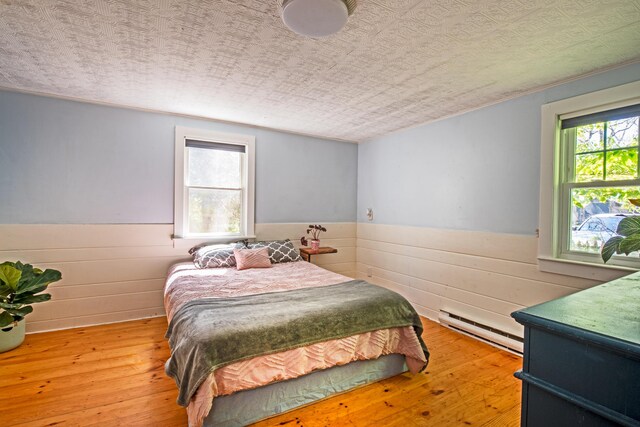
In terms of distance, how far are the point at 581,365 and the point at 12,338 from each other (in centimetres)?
405

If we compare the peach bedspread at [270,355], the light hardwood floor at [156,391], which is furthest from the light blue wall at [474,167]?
the peach bedspread at [270,355]

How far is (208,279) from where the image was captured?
290cm

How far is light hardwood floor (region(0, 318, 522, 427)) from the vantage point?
1888mm

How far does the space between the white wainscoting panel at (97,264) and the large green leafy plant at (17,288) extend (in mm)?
382

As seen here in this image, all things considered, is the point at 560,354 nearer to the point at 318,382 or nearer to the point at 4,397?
the point at 318,382

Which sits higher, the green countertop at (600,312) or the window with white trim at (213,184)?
the window with white trim at (213,184)

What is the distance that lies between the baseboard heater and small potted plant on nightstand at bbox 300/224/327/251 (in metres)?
1.78

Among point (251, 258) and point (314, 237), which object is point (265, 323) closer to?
point (251, 258)

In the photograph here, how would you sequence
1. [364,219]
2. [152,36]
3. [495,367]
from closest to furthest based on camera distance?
[152,36] → [495,367] → [364,219]

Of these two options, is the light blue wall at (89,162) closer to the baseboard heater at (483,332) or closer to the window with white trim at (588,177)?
the baseboard heater at (483,332)

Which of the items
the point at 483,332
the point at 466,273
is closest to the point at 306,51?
the point at 466,273

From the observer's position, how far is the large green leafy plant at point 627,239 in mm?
1486

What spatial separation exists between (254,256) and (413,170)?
230cm

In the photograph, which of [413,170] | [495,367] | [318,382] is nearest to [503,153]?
[413,170]
